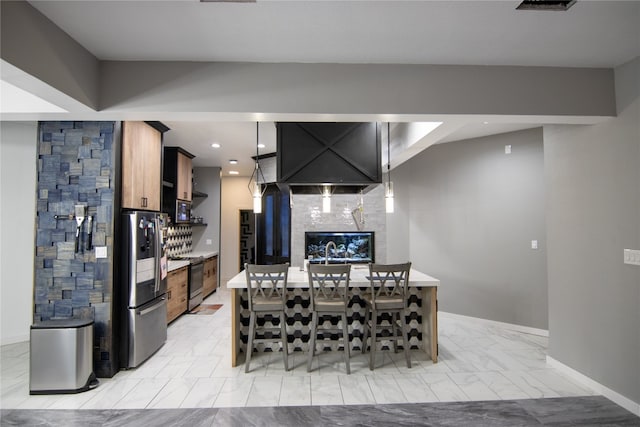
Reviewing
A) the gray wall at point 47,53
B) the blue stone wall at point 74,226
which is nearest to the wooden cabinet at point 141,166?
the blue stone wall at point 74,226

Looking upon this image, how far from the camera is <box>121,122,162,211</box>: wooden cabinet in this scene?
3.28 m

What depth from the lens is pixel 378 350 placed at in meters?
3.71

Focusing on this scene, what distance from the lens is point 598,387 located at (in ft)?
9.09

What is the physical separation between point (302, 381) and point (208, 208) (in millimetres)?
5039

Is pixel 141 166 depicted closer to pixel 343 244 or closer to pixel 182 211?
pixel 182 211

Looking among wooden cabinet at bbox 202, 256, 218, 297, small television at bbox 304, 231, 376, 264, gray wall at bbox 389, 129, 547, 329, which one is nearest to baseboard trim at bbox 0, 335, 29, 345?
wooden cabinet at bbox 202, 256, 218, 297

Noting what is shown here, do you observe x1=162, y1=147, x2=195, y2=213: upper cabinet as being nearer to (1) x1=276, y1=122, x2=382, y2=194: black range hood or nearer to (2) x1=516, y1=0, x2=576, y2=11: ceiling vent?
(1) x1=276, y1=122, x2=382, y2=194: black range hood

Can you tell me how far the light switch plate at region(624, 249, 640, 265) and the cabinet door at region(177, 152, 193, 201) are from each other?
5.70 m

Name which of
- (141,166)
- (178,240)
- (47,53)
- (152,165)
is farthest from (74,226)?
(178,240)

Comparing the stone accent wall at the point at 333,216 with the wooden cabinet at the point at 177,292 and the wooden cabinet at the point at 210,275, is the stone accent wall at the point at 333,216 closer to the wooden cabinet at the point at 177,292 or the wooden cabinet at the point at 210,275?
the wooden cabinet at the point at 210,275

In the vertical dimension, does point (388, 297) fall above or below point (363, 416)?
above

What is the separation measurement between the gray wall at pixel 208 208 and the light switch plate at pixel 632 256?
6.57 m

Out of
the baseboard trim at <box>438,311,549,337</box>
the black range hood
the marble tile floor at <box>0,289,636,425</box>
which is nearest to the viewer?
the marble tile floor at <box>0,289,636,425</box>

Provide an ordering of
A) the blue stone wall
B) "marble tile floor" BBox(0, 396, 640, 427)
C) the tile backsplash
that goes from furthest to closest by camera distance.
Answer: the tile backsplash → the blue stone wall → "marble tile floor" BBox(0, 396, 640, 427)
